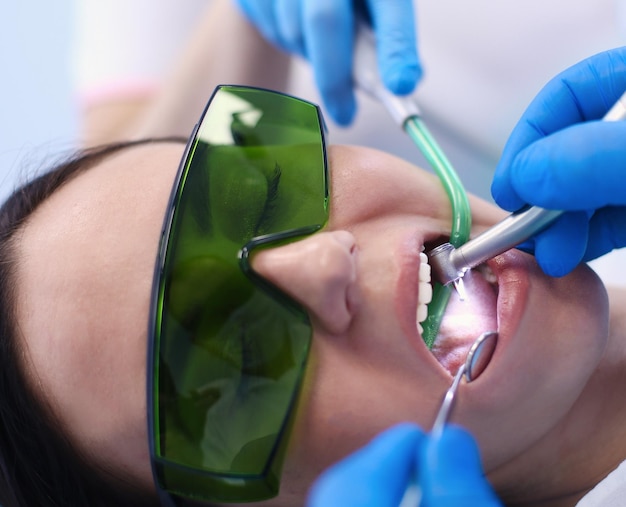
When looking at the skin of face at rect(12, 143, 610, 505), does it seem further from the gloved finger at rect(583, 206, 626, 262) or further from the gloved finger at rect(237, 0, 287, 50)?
the gloved finger at rect(237, 0, 287, 50)

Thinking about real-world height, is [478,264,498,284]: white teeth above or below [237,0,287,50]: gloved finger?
below

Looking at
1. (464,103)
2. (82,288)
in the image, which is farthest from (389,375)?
(464,103)

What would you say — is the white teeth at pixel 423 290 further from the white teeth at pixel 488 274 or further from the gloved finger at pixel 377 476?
the gloved finger at pixel 377 476

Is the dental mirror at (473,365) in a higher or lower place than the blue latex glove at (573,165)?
lower

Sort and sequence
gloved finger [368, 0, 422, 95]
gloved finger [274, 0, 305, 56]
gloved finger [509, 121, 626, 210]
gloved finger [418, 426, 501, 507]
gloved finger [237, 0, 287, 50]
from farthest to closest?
gloved finger [237, 0, 287, 50], gloved finger [274, 0, 305, 56], gloved finger [368, 0, 422, 95], gloved finger [509, 121, 626, 210], gloved finger [418, 426, 501, 507]

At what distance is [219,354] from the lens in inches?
29.2

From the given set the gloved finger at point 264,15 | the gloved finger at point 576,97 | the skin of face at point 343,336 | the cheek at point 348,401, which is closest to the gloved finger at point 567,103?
the gloved finger at point 576,97

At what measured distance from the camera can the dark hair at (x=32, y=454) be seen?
0.85m

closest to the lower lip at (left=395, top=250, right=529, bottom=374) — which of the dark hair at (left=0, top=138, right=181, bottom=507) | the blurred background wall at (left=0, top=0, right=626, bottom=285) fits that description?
the dark hair at (left=0, top=138, right=181, bottom=507)

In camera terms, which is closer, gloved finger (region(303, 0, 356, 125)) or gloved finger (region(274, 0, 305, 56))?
gloved finger (region(303, 0, 356, 125))

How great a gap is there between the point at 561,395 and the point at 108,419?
505 mm

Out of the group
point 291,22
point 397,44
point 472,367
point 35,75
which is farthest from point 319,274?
point 35,75

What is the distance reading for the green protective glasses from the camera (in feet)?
2.43

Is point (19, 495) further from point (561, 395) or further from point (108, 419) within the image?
point (561, 395)
